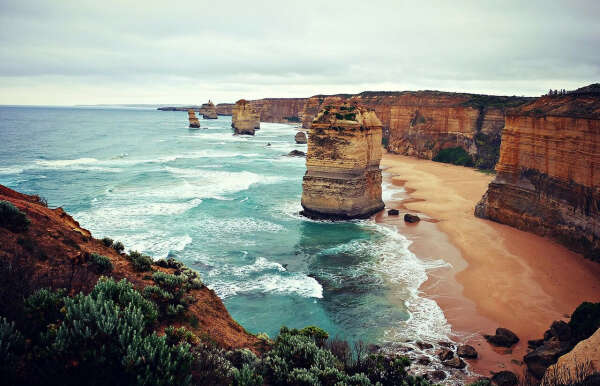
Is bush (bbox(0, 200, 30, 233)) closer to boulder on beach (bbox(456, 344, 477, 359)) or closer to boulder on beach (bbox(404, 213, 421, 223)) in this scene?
boulder on beach (bbox(456, 344, 477, 359))

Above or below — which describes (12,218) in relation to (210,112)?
below

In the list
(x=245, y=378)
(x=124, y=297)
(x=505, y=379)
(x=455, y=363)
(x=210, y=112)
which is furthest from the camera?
(x=210, y=112)

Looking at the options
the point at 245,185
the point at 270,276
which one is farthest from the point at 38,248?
the point at 245,185

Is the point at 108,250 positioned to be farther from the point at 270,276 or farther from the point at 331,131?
the point at 331,131

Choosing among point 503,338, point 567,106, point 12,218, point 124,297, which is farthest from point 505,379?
point 567,106

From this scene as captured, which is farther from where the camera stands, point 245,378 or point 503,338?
point 503,338

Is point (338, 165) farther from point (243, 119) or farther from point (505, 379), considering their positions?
point (243, 119)

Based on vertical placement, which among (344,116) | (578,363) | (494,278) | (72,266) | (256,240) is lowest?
(494,278)
